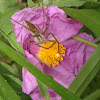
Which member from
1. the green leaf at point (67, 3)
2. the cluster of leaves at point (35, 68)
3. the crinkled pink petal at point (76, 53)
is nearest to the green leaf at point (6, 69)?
the cluster of leaves at point (35, 68)

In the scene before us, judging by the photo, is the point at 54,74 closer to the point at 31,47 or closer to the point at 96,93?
the point at 31,47

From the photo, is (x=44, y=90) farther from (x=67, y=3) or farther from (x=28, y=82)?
(x=67, y=3)

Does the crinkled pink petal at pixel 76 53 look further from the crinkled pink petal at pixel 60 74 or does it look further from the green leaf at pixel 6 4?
the green leaf at pixel 6 4

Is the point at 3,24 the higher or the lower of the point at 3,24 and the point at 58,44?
the higher

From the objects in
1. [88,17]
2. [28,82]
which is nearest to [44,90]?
[28,82]

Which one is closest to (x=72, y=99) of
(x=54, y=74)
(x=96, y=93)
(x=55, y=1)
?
(x=54, y=74)

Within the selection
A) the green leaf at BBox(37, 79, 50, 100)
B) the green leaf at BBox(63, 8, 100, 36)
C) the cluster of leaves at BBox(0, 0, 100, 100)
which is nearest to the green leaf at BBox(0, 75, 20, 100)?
the cluster of leaves at BBox(0, 0, 100, 100)
